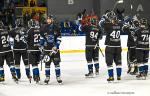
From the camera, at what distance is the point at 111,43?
9.25 metres

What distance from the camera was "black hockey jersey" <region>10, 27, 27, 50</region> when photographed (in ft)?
31.0

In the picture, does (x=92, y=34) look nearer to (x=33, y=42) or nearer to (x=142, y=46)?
(x=142, y=46)

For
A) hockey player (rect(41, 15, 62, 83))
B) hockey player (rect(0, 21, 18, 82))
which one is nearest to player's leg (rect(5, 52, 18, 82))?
hockey player (rect(0, 21, 18, 82))

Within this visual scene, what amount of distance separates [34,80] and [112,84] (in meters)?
1.70

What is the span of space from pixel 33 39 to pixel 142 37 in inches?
96.4

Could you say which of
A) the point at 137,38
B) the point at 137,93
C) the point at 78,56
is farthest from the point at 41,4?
the point at 137,93

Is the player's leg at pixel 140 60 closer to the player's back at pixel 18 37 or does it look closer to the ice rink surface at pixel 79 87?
the ice rink surface at pixel 79 87

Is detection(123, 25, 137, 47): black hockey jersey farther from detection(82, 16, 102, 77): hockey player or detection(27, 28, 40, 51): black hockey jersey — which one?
detection(27, 28, 40, 51): black hockey jersey

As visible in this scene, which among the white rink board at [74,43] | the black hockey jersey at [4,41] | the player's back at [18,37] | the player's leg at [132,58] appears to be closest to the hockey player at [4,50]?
the black hockey jersey at [4,41]

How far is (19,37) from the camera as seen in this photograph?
953 cm

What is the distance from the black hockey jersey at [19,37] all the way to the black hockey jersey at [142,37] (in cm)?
253

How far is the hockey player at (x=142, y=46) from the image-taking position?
9.65 metres

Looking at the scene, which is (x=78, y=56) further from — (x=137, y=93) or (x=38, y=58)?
(x=137, y=93)

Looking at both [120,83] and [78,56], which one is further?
[78,56]
